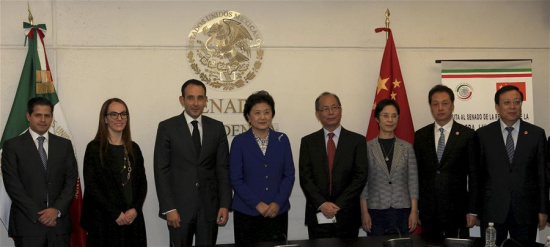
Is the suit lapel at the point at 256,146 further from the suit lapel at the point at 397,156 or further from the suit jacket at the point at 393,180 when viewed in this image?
the suit lapel at the point at 397,156

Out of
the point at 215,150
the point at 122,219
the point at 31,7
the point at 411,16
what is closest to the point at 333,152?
the point at 215,150

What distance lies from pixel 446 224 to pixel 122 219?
91.3 inches

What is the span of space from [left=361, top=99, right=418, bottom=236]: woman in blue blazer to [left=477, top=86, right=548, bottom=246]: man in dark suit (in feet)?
1.72

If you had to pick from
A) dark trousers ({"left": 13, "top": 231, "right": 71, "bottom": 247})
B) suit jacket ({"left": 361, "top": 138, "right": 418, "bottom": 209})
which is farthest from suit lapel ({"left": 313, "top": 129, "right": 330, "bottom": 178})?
dark trousers ({"left": 13, "top": 231, "right": 71, "bottom": 247})

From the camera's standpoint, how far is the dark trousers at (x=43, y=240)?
166 inches

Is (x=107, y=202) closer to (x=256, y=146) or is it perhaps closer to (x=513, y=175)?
(x=256, y=146)

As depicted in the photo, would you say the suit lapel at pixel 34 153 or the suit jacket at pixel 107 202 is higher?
the suit lapel at pixel 34 153

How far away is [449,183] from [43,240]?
2919mm

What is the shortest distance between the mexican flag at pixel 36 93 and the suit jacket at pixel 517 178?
3.23 metres

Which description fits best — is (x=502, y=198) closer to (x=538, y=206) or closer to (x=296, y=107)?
(x=538, y=206)

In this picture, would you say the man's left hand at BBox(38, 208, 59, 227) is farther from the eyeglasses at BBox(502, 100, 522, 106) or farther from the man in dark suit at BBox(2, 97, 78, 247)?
the eyeglasses at BBox(502, 100, 522, 106)

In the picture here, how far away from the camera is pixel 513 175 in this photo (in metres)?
4.29

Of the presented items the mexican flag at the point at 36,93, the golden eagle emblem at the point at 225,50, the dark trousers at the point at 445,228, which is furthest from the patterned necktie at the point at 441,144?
the mexican flag at the point at 36,93

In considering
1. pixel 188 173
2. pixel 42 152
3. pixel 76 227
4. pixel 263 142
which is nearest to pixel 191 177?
pixel 188 173
